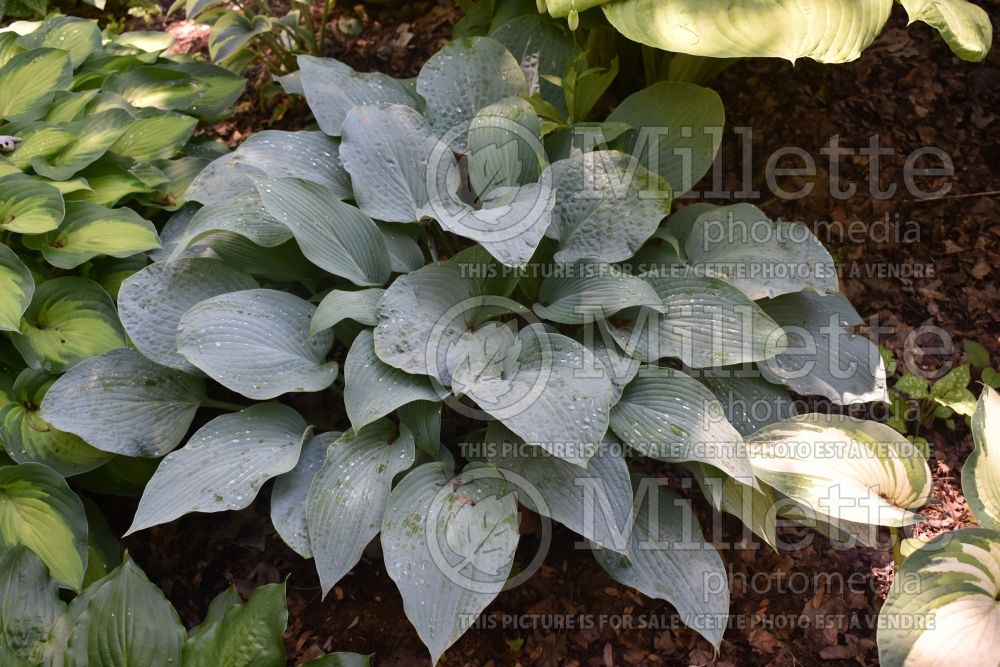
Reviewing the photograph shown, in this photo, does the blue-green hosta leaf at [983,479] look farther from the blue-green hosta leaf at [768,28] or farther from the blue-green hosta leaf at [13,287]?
the blue-green hosta leaf at [13,287]

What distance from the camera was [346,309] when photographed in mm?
1466

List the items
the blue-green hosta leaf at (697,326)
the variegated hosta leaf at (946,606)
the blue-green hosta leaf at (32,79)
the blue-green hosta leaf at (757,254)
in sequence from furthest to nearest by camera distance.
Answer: the blue-green hosta leaf at (32,79) < the blue-green hosta leaf at (757,254) < the blue-green hosta leaf at (697,326) < the variegated hosta leaf at (946,606)

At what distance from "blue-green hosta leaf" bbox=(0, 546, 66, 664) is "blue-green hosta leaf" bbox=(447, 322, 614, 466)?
790mm

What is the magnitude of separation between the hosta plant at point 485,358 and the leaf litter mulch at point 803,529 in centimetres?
15

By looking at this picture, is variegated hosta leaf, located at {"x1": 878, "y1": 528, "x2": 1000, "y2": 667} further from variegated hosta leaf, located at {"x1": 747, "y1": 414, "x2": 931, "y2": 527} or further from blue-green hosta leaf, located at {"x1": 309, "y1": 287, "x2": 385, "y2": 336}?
blue-green hosta leaf, located at {"x1": 309, "y1": 287, "x2": 385, "y2": 336}

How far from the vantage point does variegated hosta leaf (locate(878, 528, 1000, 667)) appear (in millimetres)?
1137

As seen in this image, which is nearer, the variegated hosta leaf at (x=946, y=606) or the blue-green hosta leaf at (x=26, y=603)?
the variegated hosta leaf at (x=946, y=606)

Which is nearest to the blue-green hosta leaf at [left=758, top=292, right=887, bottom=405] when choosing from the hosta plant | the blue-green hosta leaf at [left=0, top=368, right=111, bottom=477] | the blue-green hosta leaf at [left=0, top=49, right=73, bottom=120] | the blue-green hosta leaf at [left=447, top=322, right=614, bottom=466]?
the hosta plant

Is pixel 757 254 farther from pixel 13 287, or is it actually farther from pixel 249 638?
pixel 13 287

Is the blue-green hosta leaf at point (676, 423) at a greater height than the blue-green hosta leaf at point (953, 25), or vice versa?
the blue-green hosta leaf at point (953, 25)

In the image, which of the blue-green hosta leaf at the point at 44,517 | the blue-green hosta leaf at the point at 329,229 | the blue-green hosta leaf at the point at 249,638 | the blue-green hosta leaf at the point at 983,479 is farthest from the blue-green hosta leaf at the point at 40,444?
the blue-green hosta leaf at the point at 983,479

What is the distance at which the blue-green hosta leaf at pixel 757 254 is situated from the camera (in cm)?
158

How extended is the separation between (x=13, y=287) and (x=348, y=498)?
0.80 metres

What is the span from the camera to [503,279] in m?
1.59
